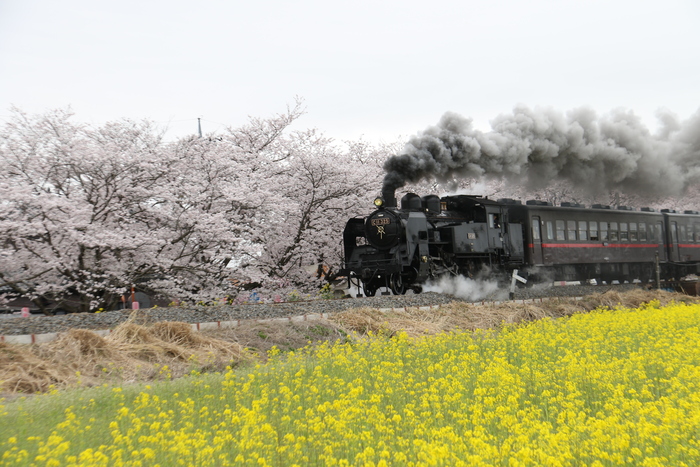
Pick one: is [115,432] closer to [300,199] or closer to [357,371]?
[357,371]

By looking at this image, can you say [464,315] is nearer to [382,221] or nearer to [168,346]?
[382,221]

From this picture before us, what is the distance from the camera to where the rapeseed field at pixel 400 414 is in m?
3.84

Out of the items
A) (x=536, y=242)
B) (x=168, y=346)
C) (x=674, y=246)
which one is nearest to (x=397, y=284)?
(x=536, y=242)

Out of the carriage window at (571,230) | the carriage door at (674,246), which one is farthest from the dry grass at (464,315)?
the carriage door at (674,246)

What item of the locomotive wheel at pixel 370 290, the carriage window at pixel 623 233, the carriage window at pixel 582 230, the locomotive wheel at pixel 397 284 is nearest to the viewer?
the locomotive wheel at pixel 397 284

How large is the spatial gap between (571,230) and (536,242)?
6.78 feet

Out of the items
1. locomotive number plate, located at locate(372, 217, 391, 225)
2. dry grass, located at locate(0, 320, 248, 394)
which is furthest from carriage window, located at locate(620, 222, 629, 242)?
dry grass, located at locate(0, 320, 248, 394)

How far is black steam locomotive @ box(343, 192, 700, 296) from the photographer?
52.4 feet

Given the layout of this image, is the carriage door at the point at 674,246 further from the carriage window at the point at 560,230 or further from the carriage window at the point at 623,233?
the carriage window at the point at 560,230

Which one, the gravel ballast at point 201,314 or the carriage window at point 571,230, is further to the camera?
the carriage window at point 571,230

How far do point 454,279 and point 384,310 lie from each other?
5.40 metres

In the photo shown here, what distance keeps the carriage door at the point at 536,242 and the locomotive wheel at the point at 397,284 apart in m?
4.72

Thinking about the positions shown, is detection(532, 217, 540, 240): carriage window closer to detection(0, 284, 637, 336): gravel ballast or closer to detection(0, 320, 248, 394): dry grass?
detection(0, 284, 637, 336): gravel ballast

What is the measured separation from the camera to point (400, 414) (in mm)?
5285
